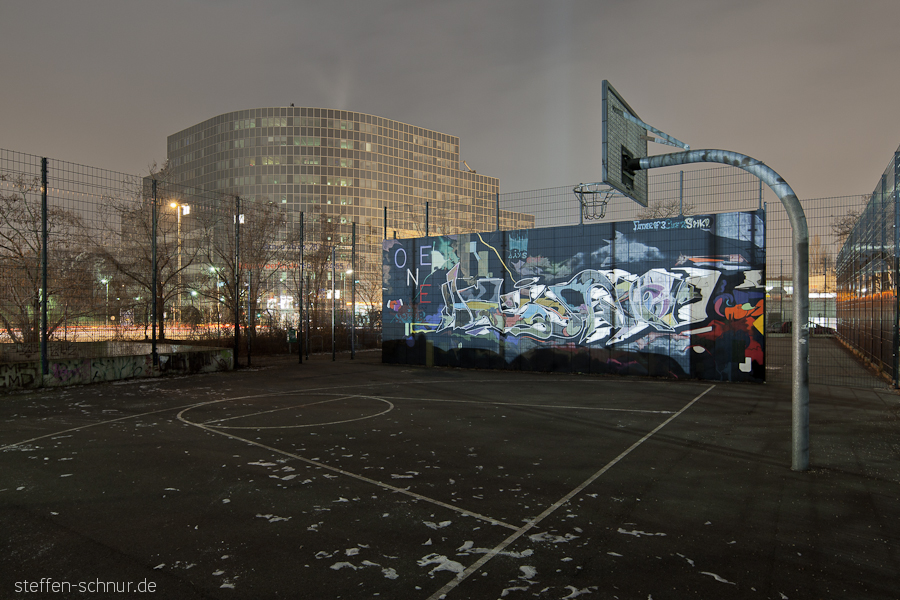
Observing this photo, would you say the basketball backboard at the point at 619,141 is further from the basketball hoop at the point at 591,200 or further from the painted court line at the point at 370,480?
the basketball hoop at the point at 591,200

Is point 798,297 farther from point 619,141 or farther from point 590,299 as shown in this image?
point 590,299

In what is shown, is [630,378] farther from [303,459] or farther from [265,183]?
[265,183]

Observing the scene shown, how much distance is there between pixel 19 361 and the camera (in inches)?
493

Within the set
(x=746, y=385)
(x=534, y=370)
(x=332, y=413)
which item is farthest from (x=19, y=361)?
(x=746, y=385)

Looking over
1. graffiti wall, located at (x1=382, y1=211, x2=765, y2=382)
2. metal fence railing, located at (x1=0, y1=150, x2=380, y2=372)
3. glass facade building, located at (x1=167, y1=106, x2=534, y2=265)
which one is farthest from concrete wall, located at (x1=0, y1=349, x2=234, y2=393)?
glass facade building, located at (x1=167, y1=106, x2=534, y2=265)

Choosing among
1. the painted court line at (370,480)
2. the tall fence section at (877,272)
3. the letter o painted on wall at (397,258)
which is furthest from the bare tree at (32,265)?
the tall fence section at (877,272)

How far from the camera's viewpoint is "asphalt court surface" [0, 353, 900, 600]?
3.66 meters

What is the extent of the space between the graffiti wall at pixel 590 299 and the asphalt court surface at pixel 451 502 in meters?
4.42

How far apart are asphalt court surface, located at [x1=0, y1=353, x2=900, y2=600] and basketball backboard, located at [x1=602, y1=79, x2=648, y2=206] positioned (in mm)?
3796

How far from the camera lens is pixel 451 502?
5090 mm

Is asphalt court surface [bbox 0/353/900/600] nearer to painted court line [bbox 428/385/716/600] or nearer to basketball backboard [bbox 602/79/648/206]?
painted court line [bbox 428/385/716/600]

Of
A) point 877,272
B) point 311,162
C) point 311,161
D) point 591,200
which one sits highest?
point 311,161

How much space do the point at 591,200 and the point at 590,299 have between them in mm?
3023

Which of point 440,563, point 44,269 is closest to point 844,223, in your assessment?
point 440,563
